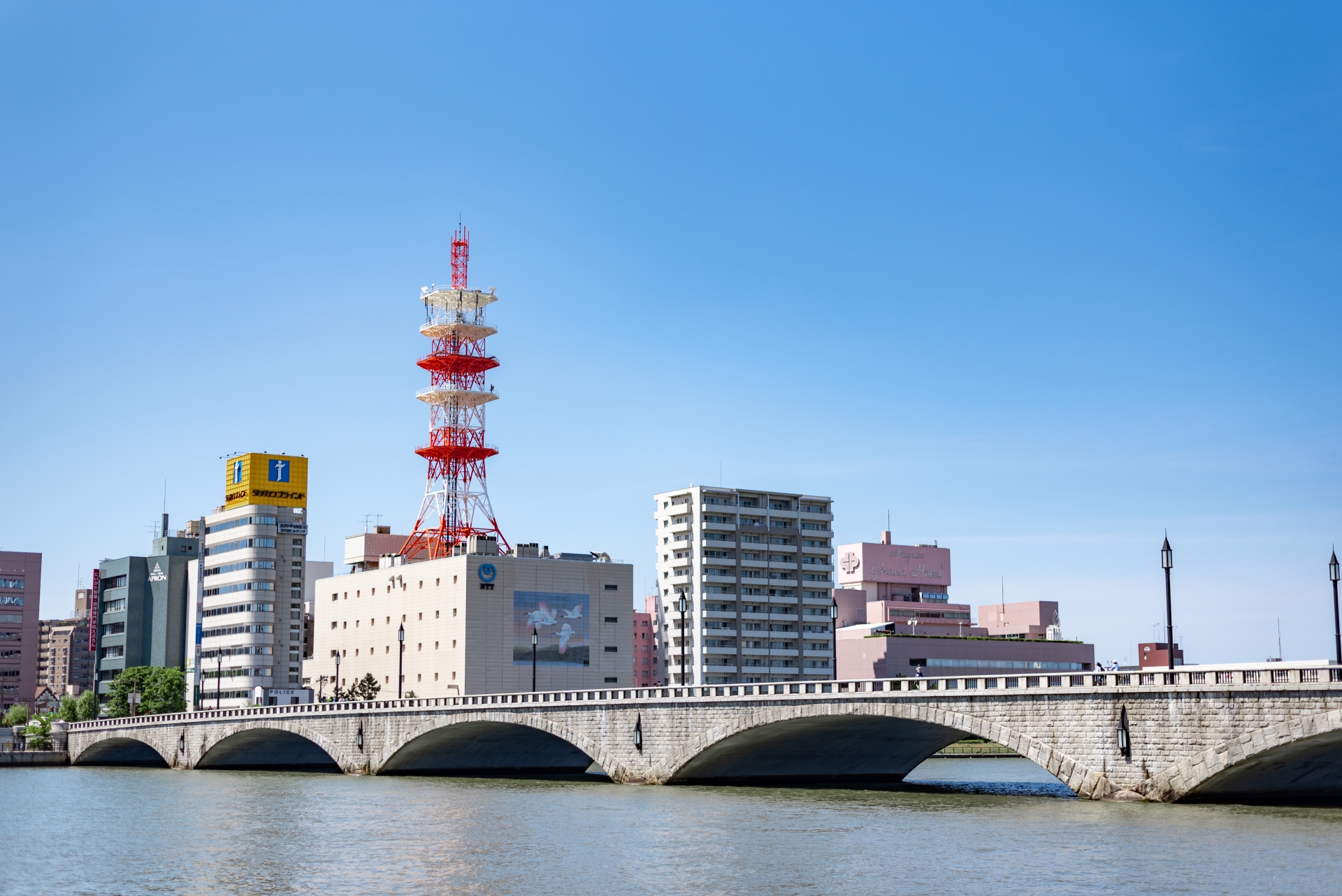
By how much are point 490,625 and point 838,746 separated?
3017 inches

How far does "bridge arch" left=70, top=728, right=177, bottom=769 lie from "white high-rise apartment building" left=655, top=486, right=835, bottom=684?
67.9m

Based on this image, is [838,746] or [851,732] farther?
[838,746]

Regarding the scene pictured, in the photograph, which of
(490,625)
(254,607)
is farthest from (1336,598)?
(254,607)

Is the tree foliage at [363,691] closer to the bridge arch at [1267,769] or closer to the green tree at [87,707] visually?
the green tree at [87,707]

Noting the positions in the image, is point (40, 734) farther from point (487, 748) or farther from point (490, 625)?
point (487, 748)

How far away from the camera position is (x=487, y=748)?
106m

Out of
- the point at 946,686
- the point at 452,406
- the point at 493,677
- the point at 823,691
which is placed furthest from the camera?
the point at 452,406

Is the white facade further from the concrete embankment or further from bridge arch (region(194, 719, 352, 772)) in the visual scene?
bridge arch (region(194, 719, 352, 772))

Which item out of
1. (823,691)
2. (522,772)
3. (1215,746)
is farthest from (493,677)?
(1215,746)

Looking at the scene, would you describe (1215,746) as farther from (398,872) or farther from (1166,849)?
(398,872)

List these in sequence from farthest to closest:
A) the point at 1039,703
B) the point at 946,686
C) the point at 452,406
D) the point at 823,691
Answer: the point at 452,406 < the point at 823,691 < the point at 946,686 < the point at 1039,703

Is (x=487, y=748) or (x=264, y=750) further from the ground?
(x=487, y=748)

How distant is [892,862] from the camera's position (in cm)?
4841

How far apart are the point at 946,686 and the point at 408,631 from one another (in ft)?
340
